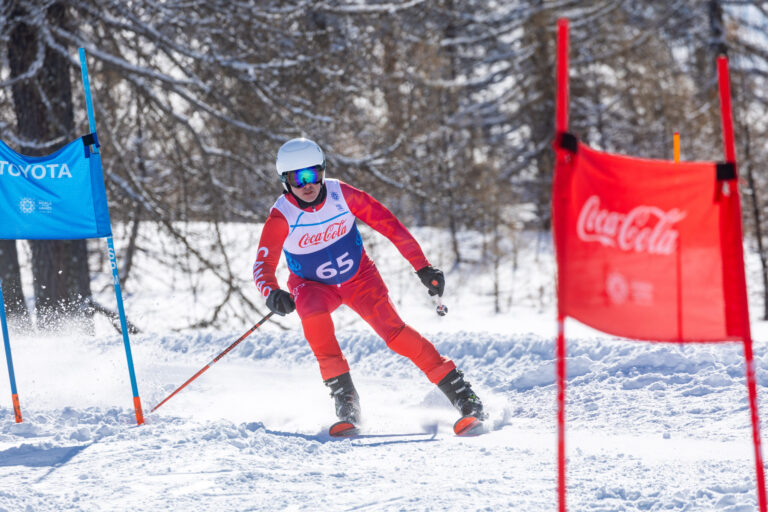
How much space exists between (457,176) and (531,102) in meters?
6.08

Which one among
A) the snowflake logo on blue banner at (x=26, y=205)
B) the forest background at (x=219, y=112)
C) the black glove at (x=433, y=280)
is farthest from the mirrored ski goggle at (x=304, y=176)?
the forest background at (x=219, y=112)

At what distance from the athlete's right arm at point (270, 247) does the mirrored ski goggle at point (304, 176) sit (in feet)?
0.78

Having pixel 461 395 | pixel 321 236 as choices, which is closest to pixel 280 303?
pixel 321 236

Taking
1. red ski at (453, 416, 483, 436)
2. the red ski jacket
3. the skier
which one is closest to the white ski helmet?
the skier

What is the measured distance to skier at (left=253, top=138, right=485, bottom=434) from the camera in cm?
499

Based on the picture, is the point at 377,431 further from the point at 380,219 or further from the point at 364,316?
the point at 380,219

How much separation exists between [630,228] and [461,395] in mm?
2430

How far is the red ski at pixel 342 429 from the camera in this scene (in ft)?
15.7

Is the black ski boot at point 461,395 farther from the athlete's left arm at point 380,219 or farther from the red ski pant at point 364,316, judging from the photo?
the athlete's left arm at point 380,219

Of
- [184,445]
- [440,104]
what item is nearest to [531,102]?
[440,104]

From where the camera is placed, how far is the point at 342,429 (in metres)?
4.79

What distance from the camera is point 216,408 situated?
19.0 feet

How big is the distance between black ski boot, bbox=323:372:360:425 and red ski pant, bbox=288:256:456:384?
0.16 ft

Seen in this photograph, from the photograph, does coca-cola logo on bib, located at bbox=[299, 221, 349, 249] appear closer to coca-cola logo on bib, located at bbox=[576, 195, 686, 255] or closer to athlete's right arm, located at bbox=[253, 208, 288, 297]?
athlete's right arm, located at bbox=[253, 208, 288, 297]
